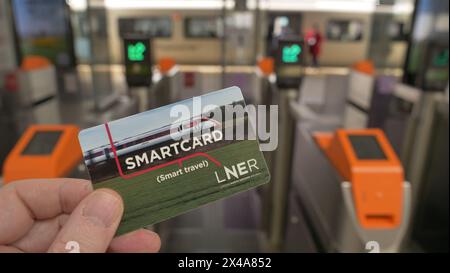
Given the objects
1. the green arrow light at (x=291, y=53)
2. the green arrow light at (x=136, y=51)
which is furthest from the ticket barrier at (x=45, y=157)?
the green arrow light at (x=291, y=53)

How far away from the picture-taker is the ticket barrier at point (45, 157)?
1.36 m

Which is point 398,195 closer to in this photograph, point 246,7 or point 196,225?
point 196,225

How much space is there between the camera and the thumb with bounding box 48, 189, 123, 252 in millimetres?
583

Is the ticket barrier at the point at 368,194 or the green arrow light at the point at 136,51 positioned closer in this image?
the ticket barrier at the point at 368,194

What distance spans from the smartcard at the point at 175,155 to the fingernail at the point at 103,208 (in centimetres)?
2

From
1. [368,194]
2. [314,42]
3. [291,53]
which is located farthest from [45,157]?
[314,42]

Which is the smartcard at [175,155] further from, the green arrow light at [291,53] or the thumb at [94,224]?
the green arrow light at [291,53]

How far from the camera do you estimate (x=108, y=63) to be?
5.96 meters

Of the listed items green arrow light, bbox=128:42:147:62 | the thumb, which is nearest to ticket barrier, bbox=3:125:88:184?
the thumb

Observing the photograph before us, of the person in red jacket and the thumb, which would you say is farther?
the person in red jacket

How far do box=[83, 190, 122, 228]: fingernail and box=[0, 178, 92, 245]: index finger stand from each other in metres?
0.12

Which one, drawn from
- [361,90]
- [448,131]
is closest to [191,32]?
[361,90]

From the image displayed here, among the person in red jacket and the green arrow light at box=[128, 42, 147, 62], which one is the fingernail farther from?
the person in red jacket

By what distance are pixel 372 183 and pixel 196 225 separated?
1.65 m
